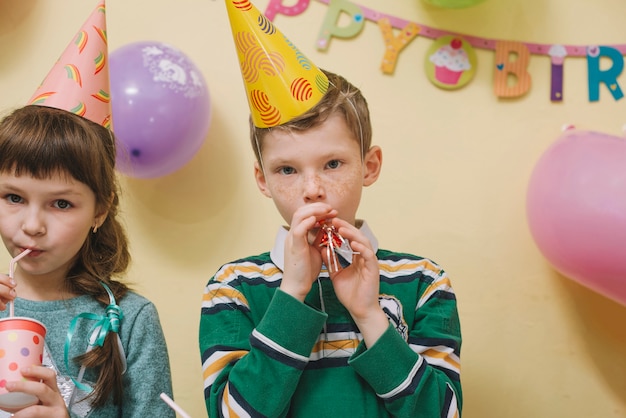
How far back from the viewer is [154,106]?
154 centimetres

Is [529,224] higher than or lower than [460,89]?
lower

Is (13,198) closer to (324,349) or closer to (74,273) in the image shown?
(74,273)

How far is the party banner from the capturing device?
1.79 meters

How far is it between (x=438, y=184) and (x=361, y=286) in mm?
798

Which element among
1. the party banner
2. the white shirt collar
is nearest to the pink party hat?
the white shirt collar

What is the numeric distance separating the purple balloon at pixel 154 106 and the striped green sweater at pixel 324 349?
0.51m

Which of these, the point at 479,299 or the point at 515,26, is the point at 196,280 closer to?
the point at 479,299

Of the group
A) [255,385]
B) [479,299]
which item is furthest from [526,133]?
[255,385]

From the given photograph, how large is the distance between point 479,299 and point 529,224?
0.23m

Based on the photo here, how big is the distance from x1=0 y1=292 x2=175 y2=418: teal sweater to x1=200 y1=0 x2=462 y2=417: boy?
0.14 meters

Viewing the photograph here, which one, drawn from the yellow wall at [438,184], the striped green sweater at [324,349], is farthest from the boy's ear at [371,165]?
the yellow wall at [438,184]

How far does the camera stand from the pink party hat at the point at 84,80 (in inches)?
47.0

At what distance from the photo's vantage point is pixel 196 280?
1765mm

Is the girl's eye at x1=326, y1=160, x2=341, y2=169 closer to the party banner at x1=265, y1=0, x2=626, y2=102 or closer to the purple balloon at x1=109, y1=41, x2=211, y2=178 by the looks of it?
the purple balloon at x1=109, y1=41, x2=211, y2=178
